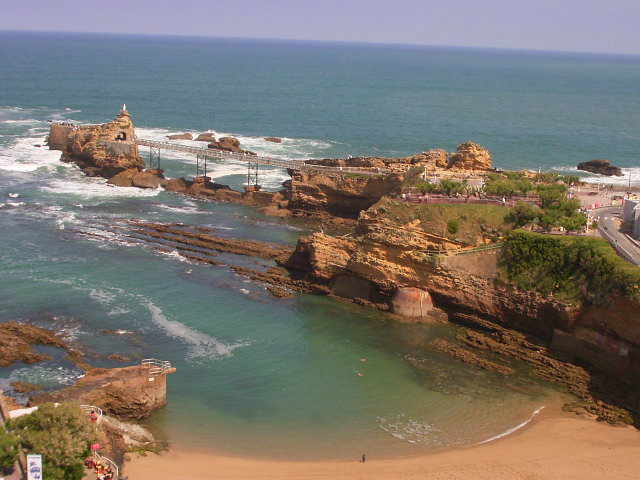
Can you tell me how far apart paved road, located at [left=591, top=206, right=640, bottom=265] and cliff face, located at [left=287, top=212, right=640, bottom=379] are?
4242 millimetres

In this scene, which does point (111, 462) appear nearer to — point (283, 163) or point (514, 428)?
point (514, 428)

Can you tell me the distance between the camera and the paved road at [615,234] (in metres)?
40.1

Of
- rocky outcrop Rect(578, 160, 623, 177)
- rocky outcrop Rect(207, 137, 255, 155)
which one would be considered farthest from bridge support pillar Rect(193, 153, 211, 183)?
rocky outcrop Rect(578, 160, 623, 177)

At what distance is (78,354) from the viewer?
1444 inches

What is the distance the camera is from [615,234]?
1720 inches

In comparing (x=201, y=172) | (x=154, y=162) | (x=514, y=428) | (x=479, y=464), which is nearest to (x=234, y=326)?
(x=514, y=428)

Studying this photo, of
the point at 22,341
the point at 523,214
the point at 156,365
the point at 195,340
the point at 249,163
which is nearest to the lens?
the point at 156,365

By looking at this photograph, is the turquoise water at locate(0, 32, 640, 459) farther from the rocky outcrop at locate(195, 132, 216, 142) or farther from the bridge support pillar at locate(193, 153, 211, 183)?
the rocky outcrop at locate(195, 132, 216, 142)

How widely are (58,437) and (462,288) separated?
81.5 feet

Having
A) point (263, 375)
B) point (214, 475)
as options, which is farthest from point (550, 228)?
point (214, 475)

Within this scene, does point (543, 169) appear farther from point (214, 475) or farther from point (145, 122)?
point (214, 475)

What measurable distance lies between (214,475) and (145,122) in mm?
81316

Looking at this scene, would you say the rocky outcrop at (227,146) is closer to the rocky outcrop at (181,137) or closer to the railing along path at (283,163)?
the railing along path at (283,163)

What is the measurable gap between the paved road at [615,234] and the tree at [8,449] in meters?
30.6
